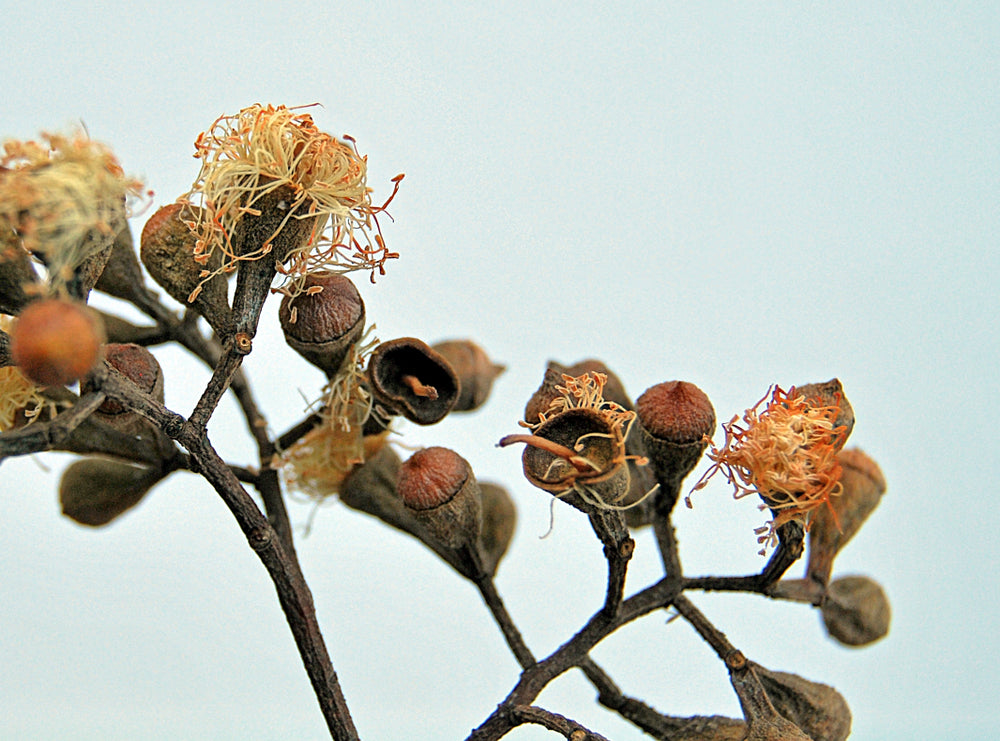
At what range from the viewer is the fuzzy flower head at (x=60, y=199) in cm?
86

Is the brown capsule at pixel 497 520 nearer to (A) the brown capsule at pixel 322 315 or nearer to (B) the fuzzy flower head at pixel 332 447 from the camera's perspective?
(B) the fuzzy flower head at pixel 332 447

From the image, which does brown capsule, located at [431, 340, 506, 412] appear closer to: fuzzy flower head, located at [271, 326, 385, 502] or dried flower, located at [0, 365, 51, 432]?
fuzzy flower head, located at [271, 326, 385, 502]

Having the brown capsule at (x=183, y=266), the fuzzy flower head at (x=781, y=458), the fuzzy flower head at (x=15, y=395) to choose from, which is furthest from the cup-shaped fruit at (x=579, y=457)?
the fuzzy flower head at (x=15, y=395)

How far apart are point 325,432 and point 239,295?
36cm

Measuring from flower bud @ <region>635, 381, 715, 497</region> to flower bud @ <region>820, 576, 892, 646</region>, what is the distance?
54 centimetres

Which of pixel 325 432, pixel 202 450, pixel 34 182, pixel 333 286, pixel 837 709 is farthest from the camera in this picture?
pixel 325 432

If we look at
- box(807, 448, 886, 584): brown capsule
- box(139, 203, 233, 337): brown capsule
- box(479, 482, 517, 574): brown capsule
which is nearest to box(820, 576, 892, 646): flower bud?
box(807, 448, 886, 584): brown capsule

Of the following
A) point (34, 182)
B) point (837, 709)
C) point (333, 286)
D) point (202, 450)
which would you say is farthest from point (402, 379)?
point (837, 709)

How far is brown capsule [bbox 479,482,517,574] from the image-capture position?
152 centimetres

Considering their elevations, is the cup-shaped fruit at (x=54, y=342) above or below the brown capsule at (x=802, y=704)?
below

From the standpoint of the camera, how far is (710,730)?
1.28 m

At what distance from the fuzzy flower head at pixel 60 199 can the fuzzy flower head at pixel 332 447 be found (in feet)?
1.30

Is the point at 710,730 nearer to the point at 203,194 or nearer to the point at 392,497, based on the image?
the point at 392,497

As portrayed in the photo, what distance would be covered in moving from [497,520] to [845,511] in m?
0.49
